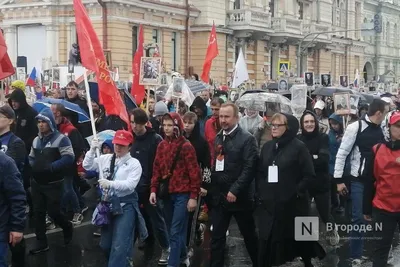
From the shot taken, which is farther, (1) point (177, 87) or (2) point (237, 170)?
(1) point (177, 87)

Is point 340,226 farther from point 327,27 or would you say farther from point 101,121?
point 327,27

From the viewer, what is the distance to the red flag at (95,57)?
7676mm

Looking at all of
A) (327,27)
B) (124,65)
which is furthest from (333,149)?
(327,27)

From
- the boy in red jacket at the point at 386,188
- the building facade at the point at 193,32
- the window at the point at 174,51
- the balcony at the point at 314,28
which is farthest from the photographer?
the balcony at the point at 314,28

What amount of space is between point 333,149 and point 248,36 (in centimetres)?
2685

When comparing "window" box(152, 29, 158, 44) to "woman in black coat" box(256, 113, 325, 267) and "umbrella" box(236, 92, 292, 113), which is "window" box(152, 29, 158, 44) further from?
"woman in black coat" box(256, 113, 325, 267)


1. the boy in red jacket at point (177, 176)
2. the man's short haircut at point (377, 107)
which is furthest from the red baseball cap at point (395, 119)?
the boy in red jacket at point (177, 176)

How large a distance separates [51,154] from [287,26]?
1293 inches

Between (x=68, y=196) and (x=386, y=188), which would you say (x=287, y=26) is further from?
(x=386, y=188)

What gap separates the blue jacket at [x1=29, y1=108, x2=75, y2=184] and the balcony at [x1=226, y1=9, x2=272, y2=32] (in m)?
28.1

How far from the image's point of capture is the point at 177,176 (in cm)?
729

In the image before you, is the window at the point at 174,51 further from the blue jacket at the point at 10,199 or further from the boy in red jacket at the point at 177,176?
the blue jacket at the point at 10,199

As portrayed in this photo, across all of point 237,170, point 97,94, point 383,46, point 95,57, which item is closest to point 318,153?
point 237,170

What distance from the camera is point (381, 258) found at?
6.54 m
